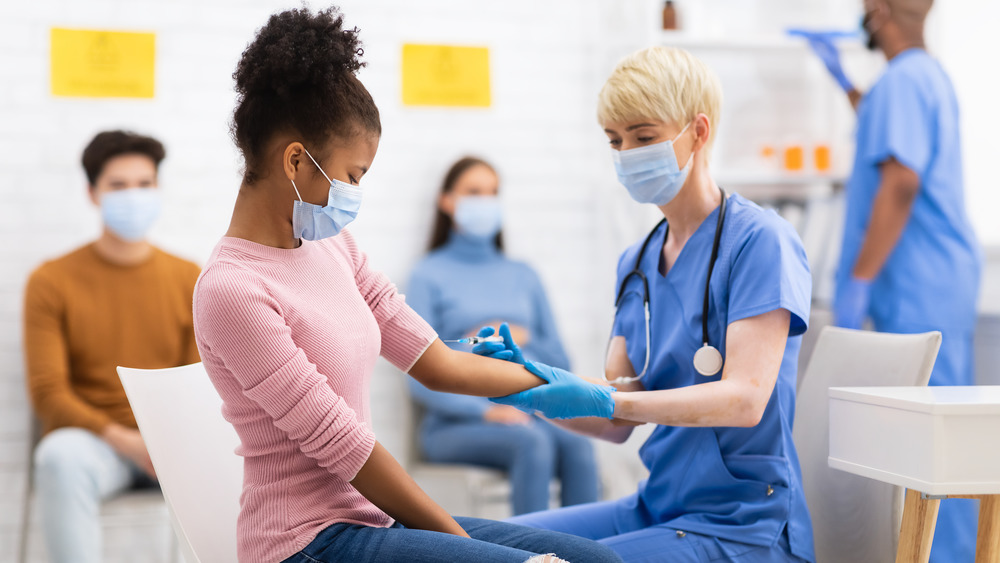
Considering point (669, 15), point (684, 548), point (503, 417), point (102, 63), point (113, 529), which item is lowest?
point (113, 529)

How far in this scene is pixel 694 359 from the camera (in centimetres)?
132

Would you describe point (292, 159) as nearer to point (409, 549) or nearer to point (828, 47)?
point (409, 549)

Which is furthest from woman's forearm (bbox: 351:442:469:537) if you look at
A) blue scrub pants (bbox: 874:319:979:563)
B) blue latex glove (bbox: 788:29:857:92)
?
blue latex glove (bbox: 788:29:857:92)

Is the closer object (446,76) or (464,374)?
(464,374)

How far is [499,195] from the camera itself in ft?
9.81

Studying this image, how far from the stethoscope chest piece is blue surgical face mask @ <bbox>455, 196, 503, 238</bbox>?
1611 millimetres

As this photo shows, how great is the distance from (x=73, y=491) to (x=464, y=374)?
4.54ft

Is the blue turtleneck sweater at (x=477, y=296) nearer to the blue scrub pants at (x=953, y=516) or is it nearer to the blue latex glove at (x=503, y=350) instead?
the blue scrub pants at (x=953, y=516)

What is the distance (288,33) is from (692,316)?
741 millimetres

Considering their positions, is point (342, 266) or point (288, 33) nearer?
point (288, 33)

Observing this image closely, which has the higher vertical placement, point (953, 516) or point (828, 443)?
point (828, 443)

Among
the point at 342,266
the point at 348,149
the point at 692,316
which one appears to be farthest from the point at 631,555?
the point at 348,149

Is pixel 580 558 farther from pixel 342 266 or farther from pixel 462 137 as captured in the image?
pixel 462 137

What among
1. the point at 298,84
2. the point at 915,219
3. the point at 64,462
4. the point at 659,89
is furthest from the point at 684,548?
the point at 64,462
